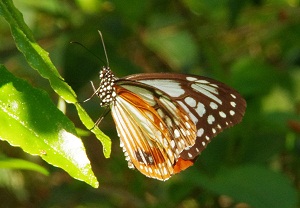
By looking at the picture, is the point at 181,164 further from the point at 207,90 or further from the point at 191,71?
the point at 191,71

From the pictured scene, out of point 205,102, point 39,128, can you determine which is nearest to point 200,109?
point 205,102

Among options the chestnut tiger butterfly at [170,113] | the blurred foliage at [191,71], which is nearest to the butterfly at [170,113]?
the chestnut tiger butterfly at [170,113]

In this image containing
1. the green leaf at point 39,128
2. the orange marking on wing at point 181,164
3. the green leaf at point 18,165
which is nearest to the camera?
the green leaf at point 39,128

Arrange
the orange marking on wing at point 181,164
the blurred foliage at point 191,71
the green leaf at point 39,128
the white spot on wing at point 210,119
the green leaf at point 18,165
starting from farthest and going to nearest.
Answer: the blurred foliage at point 191,71
the white spot on wing at point 210,119
the orange marking on wing at point 181,164
the green leaf at point 18,165
the green leaf at point 39,128

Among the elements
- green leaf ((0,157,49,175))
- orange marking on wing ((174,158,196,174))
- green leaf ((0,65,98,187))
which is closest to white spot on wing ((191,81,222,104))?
orange marking on wing ((174,158,196,174))

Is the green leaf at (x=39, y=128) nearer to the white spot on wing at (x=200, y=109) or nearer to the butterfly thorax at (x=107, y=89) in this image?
the butterfly thorax at (x=107, y=89)

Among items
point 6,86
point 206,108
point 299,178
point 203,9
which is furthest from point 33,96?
point 299,178

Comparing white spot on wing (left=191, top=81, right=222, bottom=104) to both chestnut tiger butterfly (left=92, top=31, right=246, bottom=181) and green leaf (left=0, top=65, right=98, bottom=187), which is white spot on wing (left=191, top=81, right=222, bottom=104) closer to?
chestnut tiger butterfly (left=92, top=31, right=246, bottom=181)

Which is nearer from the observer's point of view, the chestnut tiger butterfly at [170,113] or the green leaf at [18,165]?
the green leaf at [18,165]
